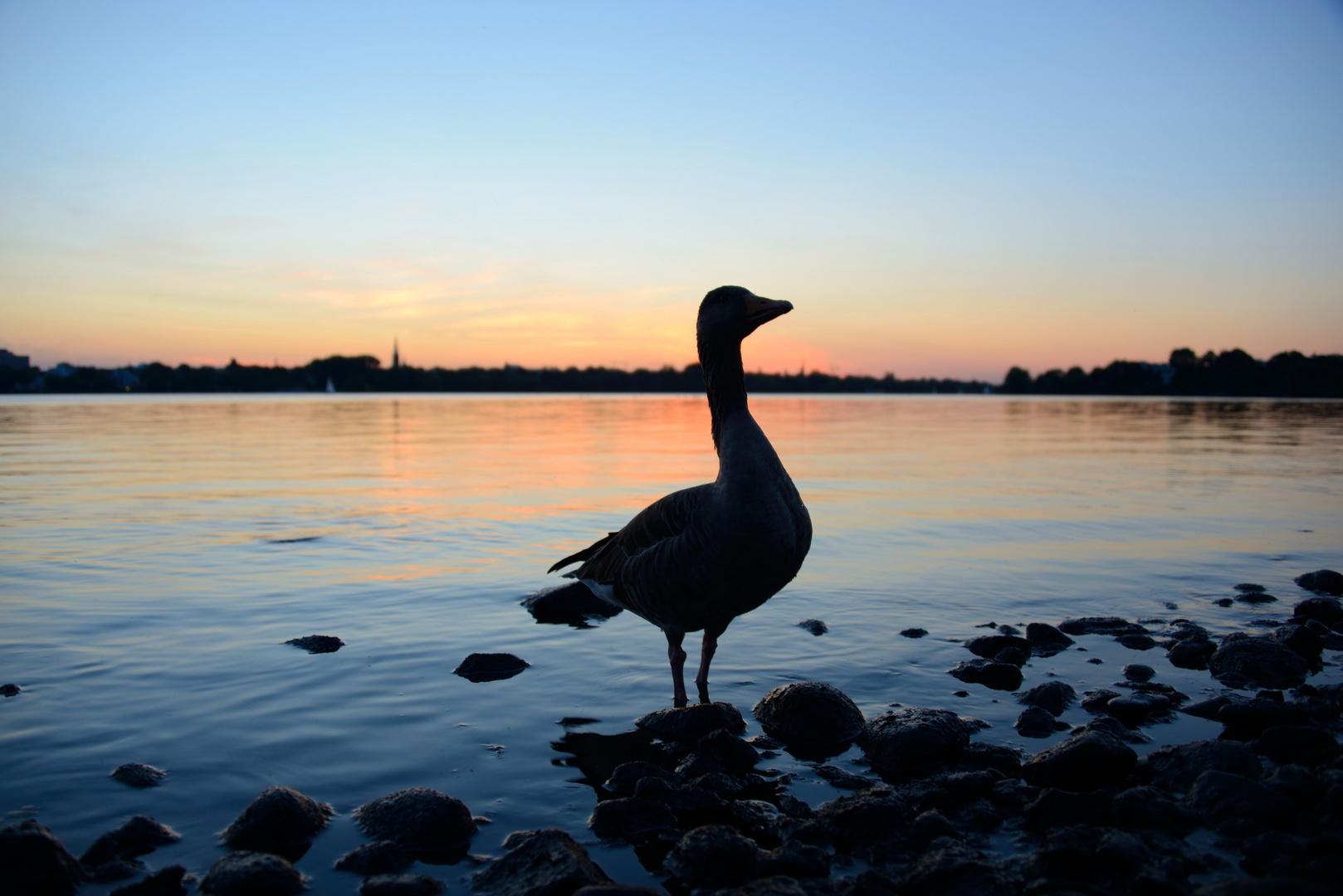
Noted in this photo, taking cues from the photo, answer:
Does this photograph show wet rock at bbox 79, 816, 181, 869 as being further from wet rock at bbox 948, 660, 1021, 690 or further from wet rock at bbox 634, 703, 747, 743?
wet rock at bbox 948, 660, 1021, 690

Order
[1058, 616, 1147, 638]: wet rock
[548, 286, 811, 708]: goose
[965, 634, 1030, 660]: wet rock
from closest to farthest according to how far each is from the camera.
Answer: [548, 286, 811, 708]: goose
[965, 634, 1030, 660]: wet rock
[1058, 616, 1147, 638]: wet rock

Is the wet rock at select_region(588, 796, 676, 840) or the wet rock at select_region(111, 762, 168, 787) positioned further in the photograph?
the wet rock at select_region(111, 762, 168, 787)

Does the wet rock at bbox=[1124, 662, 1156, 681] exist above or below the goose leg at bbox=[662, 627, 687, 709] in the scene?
below

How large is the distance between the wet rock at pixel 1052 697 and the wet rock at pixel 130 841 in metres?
7.03

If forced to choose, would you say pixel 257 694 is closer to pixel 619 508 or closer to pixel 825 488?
pixel 619 508

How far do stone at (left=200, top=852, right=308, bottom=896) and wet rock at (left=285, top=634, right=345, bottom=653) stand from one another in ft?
15.4

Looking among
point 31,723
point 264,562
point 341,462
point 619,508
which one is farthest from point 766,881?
point 341,462

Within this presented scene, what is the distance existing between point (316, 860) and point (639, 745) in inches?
107

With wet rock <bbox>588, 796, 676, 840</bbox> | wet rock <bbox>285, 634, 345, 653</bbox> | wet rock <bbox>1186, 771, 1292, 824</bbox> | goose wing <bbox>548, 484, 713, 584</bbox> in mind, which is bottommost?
wet rock <bbox>588, 796, 676, 840</bbox>

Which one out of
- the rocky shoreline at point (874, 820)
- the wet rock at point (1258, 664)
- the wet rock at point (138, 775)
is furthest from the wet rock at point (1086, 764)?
the wet rock at point (138, 775)

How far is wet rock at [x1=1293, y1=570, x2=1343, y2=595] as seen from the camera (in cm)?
1180

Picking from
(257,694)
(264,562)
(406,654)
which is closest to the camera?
(257,694)

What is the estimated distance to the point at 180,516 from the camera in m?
18.7

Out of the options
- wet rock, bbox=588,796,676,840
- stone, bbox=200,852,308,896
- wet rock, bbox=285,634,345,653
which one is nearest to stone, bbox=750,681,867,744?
wet rock, bbox=588,796,676,840
